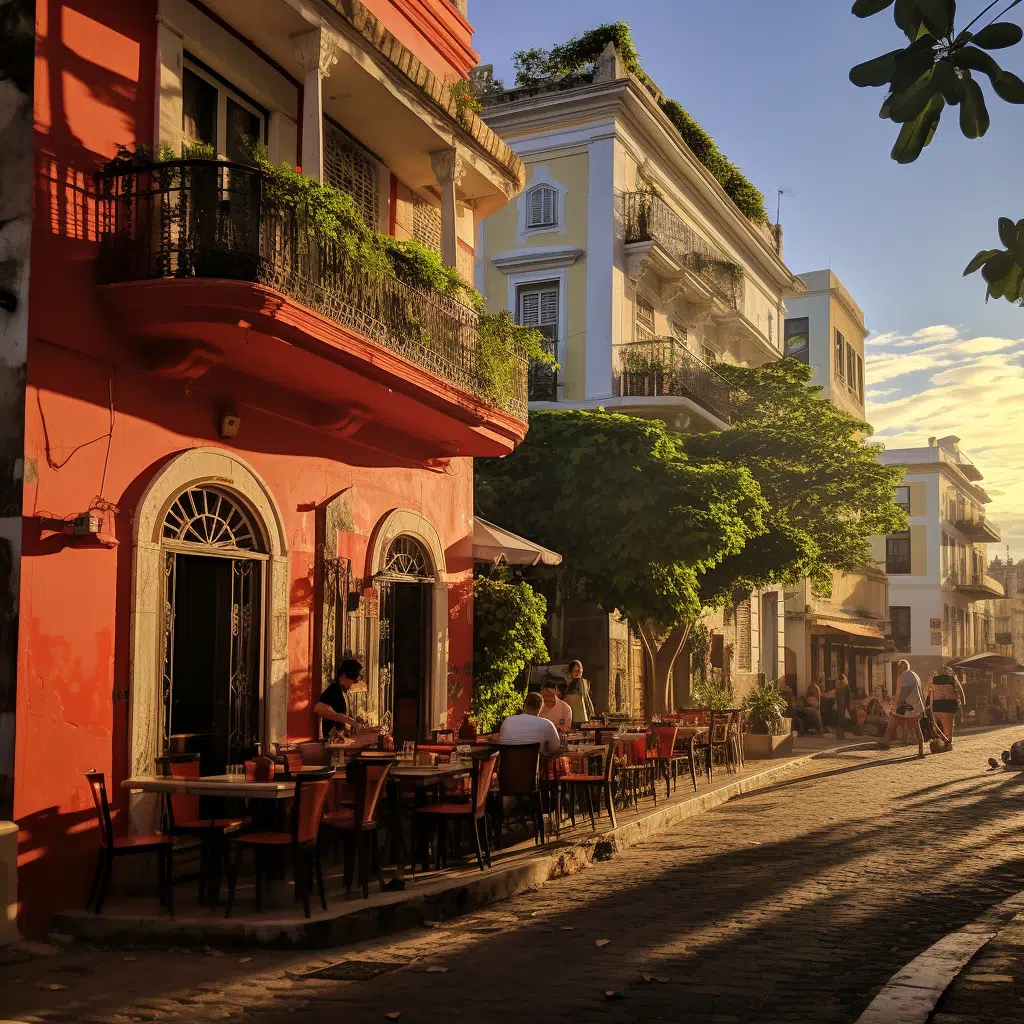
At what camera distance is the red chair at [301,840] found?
827 centimetres

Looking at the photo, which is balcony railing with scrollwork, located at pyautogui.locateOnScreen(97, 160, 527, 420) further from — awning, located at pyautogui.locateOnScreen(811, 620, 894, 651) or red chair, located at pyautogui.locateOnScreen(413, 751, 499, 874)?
awning, located at pyautogui.locateOnScreen(811, 620, 894, 651)

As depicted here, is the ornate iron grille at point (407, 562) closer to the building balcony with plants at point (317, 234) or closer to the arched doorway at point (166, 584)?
the building balcony with plants at point (317, 234)

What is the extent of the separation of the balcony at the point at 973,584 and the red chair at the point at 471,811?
52346 mm

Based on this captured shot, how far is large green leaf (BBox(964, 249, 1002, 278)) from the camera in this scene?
4637 millimetres

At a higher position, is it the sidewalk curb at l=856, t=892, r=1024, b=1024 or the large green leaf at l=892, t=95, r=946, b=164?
the large green leaf at l=892, t=95, r=946, b=164

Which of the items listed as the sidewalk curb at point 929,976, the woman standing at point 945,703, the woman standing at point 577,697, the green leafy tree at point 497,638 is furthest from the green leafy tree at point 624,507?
the sidewalk curb at point 929,976

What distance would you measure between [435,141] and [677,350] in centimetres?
1308

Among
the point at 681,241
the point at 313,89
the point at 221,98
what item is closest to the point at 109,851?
the point at 221,98

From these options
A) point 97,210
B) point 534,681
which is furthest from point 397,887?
point 534,681

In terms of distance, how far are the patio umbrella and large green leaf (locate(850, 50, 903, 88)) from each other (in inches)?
1531

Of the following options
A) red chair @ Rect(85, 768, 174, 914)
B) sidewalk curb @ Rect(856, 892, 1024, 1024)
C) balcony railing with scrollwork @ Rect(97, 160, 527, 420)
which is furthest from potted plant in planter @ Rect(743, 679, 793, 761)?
red chair @ Rect(85, 768, 174, 914)

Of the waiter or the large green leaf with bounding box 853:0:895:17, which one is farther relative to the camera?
the waiter

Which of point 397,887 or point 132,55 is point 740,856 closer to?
point 397,887

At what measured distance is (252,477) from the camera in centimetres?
1088
